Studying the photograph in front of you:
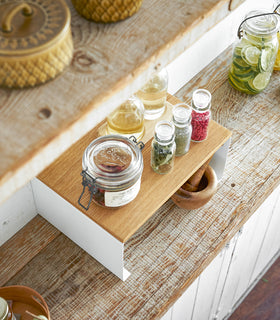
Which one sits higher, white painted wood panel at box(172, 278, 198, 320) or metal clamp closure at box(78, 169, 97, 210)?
metal clamp closure at box(78, 169, 97, 210)

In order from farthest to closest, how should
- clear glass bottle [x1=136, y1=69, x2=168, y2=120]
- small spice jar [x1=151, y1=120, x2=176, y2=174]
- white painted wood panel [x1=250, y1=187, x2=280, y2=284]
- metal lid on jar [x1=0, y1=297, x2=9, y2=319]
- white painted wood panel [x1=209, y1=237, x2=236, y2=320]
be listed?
white painted wood panel [x1=250, y1=187, x2=280, y2=284], white painted wood panel [x1=209, y1=237, x2=236, y2=320], clear glass bottle [x1=136, y1=69, x2=168, y2=120], small spice jar [x1=151, y1=120, x2=176, y2=174], metal lid on jar [x1=0, y1=297, x2=9, y2=319]

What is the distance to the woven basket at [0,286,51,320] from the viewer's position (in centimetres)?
102

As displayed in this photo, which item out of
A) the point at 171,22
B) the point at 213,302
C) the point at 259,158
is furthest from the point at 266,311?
the point at 171,22

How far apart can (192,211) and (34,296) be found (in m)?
0.48

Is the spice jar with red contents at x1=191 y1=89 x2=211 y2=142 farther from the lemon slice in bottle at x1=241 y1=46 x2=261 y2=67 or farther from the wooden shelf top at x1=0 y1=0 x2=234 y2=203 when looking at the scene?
the wooden shelf top at x1=0 y1=0 x2=234 y2=203

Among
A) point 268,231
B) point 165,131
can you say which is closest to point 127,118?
point 165,131

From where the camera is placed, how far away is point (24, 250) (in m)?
1.21

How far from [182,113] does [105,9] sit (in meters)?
0.57

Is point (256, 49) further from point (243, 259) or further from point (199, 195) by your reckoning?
point (243, 259)

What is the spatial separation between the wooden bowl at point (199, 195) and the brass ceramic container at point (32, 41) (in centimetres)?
75

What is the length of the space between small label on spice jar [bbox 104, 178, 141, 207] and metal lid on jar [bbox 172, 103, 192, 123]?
0.61 feet

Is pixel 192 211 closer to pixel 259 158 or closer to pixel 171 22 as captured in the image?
pixel 259 158

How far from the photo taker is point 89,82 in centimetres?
54

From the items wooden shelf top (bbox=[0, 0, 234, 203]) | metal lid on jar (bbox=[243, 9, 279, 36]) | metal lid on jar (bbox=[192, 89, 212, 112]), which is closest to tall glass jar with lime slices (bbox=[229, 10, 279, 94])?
metal lid on jar (bbox=[243, 9, 279, 36])
